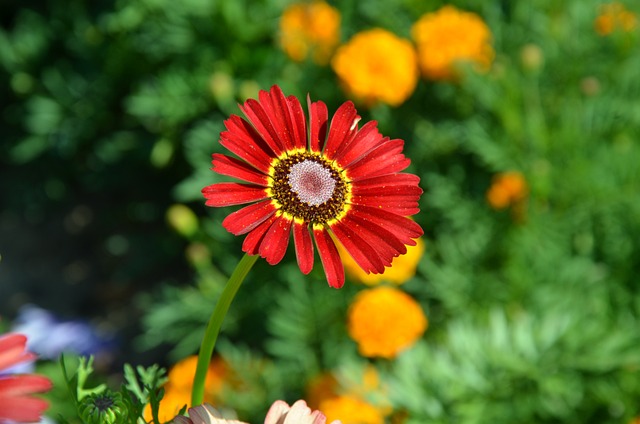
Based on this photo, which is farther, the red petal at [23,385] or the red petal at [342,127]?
the red petal at [342,127]

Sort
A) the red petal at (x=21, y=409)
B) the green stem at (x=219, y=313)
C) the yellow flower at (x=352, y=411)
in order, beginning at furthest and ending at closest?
the yellow flower at (x=352, y=411) < the green stem at (x=219, y=313) < the red petal at (x=21, y=409)

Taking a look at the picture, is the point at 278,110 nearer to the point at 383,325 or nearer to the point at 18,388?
the point at 18,388

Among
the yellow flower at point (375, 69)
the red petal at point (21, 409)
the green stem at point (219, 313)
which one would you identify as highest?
the yellow flower at point (375, 69)

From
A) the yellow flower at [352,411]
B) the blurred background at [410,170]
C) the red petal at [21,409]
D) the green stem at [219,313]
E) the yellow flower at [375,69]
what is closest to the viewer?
the red petal at [21,409]

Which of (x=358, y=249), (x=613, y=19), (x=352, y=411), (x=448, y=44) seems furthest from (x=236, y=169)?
(x=613, y=19)

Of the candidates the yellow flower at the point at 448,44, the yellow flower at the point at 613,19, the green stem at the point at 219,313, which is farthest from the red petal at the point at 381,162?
the yellow flower at the point at 613,19

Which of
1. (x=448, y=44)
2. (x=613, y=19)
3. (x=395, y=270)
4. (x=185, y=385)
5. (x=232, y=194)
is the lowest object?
(x=232, y=194)

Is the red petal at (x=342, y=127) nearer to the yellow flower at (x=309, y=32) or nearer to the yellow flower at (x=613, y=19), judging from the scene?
the yellow flower at (x=309, y=32)
